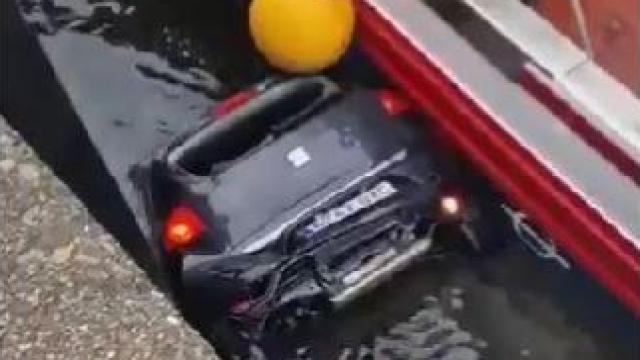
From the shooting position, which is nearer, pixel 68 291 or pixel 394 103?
pixel 68 291

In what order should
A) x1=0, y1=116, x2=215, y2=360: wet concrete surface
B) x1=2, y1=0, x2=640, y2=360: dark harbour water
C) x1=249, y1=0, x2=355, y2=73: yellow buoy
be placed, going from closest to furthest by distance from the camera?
x1=0, y1=116, x2=215, y2=360: wet concrete surface, x1=2, y1=0, x2=640, y2=360: dark harbour water, x1=249, y1=0, x2=355, y2=73: yellow buoy

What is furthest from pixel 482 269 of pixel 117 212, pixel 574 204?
pixel 117 212

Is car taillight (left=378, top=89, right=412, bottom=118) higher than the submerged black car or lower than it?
higher

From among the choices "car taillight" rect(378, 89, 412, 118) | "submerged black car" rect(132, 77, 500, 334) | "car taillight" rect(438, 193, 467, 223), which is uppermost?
"car taillight" rect(378, 89, 412, 118)

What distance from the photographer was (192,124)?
6.04ft

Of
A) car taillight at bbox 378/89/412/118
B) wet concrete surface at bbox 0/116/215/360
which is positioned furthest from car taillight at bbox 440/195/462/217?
wet concrete surface at bbox 0/116/215/360

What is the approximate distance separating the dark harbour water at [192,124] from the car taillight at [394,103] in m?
0.08

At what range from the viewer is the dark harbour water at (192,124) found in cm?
166

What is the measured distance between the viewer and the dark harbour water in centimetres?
166

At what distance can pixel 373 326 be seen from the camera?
1.68 metres

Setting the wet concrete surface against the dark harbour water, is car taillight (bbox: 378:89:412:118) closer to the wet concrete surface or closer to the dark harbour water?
the dark harbour water

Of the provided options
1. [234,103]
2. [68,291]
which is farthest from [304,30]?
[68,291]

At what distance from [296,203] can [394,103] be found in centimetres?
19

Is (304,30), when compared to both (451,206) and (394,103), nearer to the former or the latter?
(394,103)
